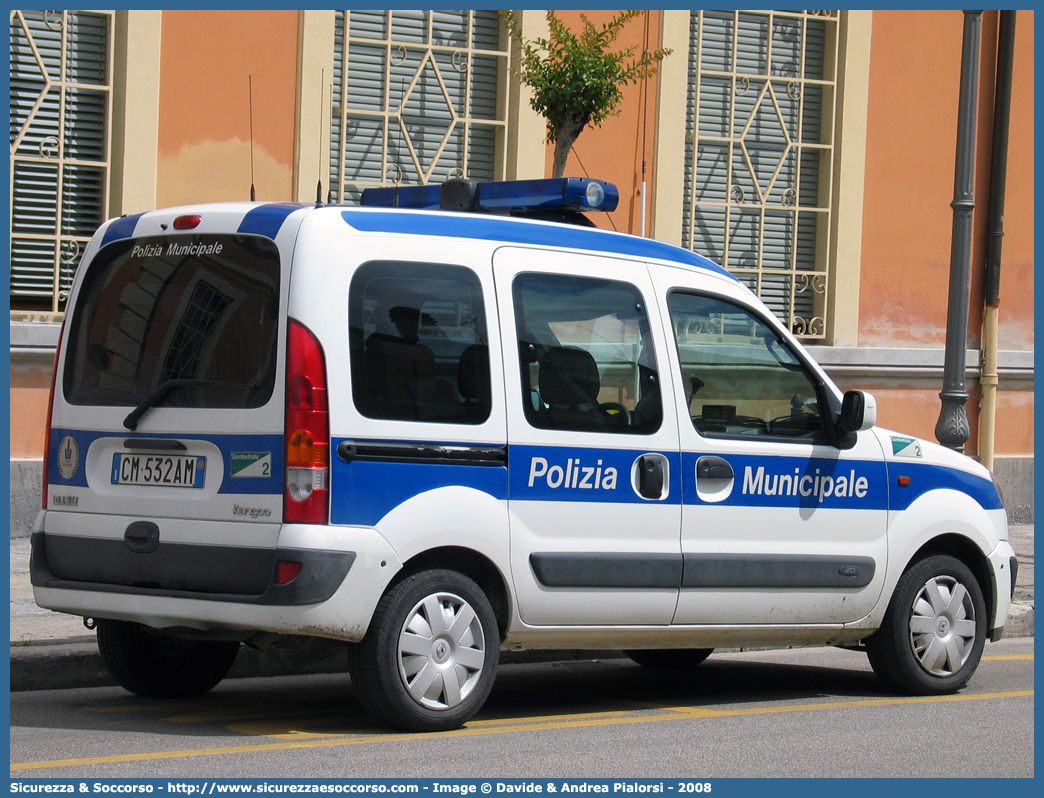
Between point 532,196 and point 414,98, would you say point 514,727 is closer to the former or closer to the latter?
point 532,196

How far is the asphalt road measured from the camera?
5383 millimetres

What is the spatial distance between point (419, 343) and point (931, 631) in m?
3.17

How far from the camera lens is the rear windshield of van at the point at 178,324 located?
580 centimetres

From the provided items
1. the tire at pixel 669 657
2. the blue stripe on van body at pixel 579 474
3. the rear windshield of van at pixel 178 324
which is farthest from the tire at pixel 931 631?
the rear windshield of van at pixel 178 324

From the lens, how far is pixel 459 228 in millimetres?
6172

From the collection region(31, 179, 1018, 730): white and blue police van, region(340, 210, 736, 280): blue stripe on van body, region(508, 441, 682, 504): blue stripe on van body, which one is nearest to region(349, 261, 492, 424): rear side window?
region(31, 179, 1018, 730): white and blue police van

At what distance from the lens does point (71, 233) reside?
1198 cm

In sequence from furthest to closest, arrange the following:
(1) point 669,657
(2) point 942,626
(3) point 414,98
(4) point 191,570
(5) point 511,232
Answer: (3) point 414,98
(1) point 669,657
(2) point 942,626
(5) point 511,232
(4) point 191,570

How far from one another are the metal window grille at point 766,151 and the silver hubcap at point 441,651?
9.22m

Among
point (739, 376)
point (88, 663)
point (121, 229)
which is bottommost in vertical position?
point (88, 663)

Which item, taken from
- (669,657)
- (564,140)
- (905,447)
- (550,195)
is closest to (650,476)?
(550,195)

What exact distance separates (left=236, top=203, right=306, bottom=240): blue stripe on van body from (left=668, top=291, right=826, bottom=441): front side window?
1.86m

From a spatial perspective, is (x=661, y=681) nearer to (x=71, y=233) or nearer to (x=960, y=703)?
(x=960, y=703)

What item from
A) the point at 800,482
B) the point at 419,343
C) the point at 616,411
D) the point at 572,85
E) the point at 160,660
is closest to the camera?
the point at 419,343
